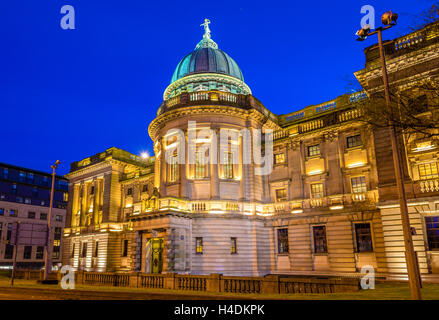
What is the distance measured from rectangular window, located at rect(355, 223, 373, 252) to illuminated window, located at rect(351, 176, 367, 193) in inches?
113

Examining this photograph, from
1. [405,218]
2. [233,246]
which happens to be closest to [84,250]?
[233,246]

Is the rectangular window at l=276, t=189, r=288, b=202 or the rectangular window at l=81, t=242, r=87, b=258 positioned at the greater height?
the rectangular window at l=276, t=189, r=288, b=202

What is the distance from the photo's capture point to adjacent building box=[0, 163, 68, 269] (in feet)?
235

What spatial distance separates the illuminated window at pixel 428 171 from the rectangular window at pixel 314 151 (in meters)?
8.92

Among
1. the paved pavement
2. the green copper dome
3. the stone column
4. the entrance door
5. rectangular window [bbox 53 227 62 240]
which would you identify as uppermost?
the green copper dome

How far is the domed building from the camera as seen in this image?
76.8ft

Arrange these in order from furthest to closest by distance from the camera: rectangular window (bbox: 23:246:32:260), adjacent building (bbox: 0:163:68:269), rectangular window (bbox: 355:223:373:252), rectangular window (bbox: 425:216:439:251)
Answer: rectangular window (bbox: 23:246:32:260), adjacent building (bbox: 0:163:68:269), rectangular window (bbox: 355:223:373:252), rectangular window (bbox: 425:216:439:251)

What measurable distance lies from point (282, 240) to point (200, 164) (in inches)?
422

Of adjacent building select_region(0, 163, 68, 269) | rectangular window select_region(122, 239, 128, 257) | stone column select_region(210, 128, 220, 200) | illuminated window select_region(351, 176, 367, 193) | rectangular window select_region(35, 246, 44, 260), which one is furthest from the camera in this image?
rectangular window select_region(35, 246, 44, 260)

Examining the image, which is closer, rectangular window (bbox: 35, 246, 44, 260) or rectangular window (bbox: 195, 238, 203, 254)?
rectangular window (bbox: 195, 238, 203, 254)

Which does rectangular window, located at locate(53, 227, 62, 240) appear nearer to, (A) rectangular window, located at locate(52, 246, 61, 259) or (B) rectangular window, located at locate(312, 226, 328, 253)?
(A) rectangular window, located at locate(52, 246, 61, 259)

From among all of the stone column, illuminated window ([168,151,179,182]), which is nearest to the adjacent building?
illuminated window ([168,151,179,182])

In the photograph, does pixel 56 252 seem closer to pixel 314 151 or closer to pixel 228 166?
pixel 228 166
